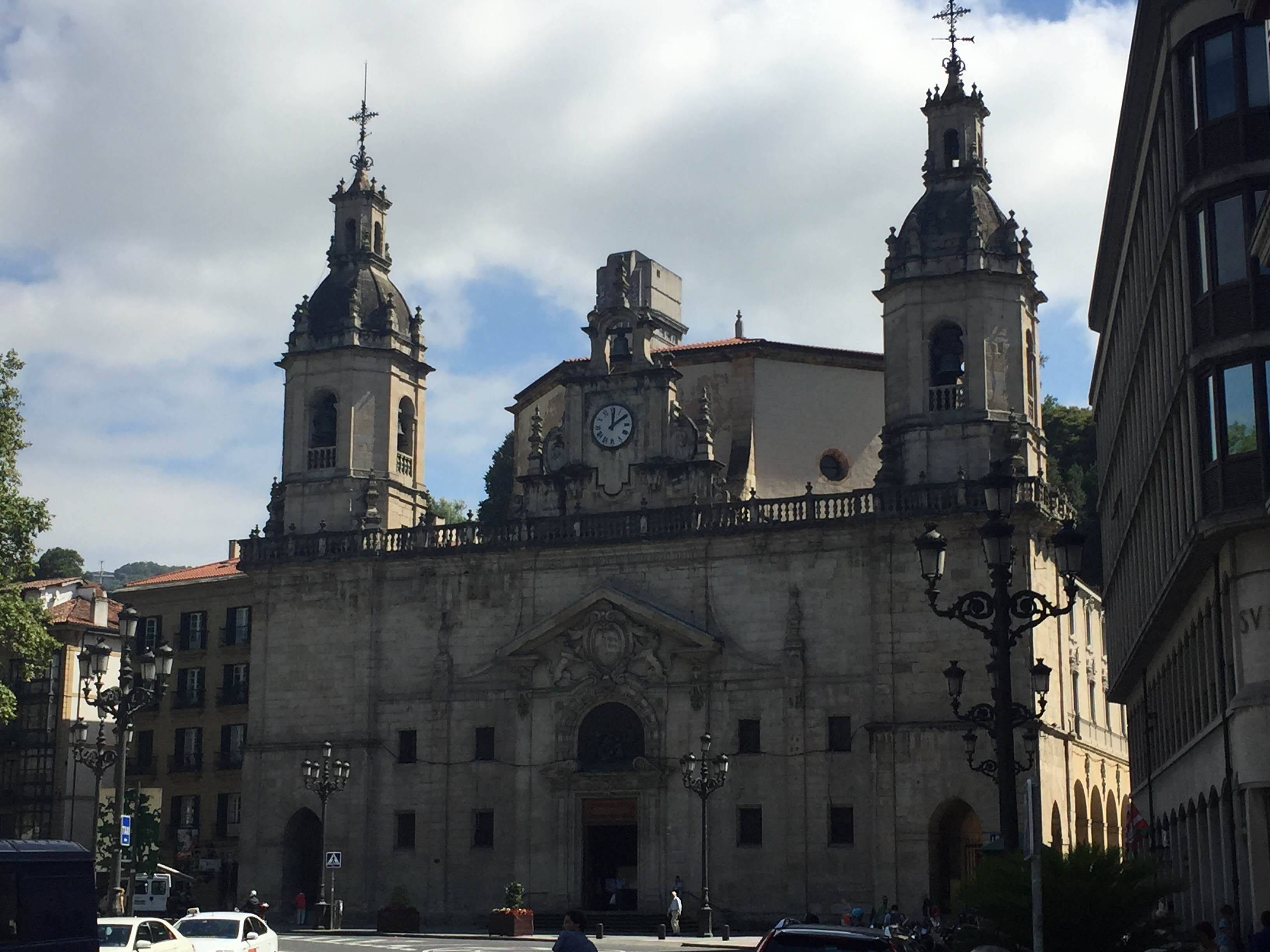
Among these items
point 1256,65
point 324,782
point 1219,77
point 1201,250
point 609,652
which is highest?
point 1219,77

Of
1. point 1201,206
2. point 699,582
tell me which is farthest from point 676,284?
point 1201,206

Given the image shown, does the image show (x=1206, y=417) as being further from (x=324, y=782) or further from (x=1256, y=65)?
(x=324, y=782)

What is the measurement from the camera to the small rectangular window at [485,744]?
53.4m

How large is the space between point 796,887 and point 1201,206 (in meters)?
25.6

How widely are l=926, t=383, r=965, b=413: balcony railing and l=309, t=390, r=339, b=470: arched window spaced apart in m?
19.6

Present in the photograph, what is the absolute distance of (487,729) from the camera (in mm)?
53594

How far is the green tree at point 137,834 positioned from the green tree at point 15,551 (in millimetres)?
4079

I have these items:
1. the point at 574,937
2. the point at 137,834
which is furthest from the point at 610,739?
the point at 574,937

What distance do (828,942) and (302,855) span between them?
138ft

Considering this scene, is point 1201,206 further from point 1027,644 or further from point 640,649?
point 640,649

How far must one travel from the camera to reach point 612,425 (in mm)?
54500

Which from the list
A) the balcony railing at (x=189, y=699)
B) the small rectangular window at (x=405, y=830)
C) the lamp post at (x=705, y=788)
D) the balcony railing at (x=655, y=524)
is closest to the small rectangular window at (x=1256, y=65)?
the balcony railing at (x=655, y=524)

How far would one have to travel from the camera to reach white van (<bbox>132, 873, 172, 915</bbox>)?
171 ft

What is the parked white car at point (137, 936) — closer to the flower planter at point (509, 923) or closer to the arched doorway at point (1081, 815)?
the flower planter at point (509, 923)
